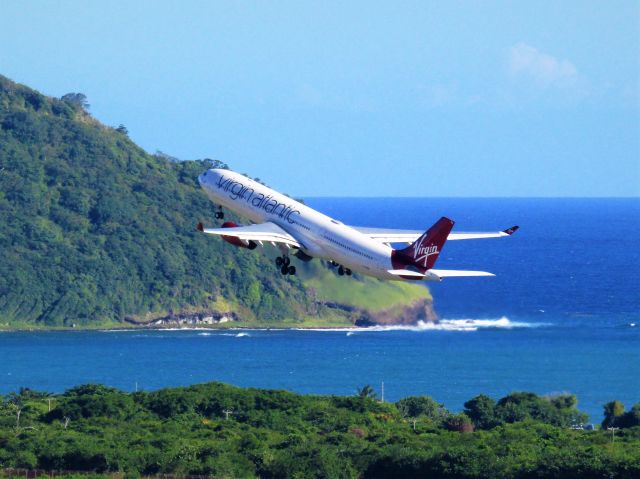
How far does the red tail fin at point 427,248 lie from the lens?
118 m

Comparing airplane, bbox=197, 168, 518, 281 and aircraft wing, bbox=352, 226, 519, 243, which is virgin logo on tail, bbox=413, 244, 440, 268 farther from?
aircraft wing, bbox=352, 226, 519, 243

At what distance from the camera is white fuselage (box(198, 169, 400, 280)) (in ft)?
399

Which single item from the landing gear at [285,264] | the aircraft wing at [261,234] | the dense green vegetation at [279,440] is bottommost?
the dense green vegetation at [279,440]

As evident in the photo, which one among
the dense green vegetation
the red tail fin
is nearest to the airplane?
the red tail fin

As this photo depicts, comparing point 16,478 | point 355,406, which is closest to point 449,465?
point 16,478

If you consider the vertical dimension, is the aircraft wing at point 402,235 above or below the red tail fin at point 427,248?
above

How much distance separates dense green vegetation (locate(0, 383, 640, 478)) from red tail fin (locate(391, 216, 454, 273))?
19706 mm

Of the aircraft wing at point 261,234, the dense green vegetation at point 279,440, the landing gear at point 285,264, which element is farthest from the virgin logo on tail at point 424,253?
the dense green vegetation at point 279,440

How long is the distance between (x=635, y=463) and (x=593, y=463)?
3000mm

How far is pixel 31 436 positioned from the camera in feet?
498

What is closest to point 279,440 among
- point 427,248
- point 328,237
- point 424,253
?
point 328,237

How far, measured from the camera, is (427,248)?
387 ft

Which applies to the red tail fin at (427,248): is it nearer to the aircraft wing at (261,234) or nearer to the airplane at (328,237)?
the airplane at (328,237)

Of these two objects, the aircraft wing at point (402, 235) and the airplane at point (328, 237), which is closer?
the airplane at point (328, 237)
